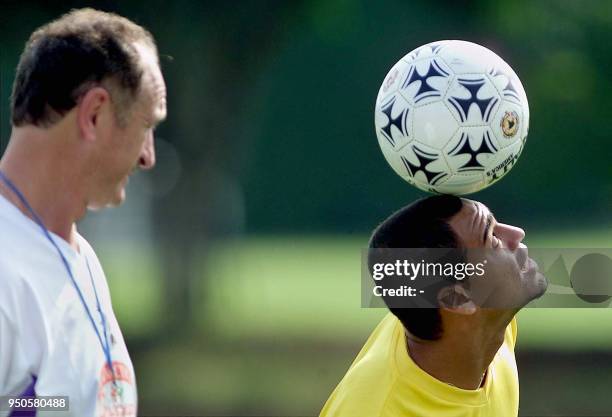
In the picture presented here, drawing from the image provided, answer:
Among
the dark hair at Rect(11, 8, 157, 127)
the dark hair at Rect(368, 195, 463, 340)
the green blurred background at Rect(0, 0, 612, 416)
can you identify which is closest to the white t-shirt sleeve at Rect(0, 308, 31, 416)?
the dark hair at Rect(11, 8, 157, 127)

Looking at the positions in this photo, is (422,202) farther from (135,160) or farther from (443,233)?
(135,160)

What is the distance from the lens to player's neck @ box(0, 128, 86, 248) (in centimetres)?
322

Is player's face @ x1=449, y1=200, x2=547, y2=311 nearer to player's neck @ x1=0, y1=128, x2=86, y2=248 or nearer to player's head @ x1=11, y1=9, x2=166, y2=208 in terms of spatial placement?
player's head @ x1=11, y1=9, x2=166, y2=208

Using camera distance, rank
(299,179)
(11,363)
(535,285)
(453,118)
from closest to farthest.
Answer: (11,363) → (453,118) → (535,285) → (299,179)

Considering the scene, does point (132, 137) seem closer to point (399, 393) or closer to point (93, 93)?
point (93, 93)

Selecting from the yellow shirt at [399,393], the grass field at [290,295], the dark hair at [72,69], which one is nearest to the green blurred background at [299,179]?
the grass field at [290,295]

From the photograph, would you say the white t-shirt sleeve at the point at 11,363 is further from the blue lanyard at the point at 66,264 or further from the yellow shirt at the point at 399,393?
the yellow shirt at the point at 399,393

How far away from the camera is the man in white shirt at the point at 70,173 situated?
3.11 metres

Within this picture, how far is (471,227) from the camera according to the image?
14.3ft

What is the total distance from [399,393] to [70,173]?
1.57 metres

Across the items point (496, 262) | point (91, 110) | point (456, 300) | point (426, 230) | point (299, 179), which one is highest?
point (91, 110)

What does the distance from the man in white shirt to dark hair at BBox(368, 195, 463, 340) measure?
4.49 ft

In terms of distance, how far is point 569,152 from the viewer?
15719 millimetres

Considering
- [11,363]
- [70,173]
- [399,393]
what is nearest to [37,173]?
[70,173]
